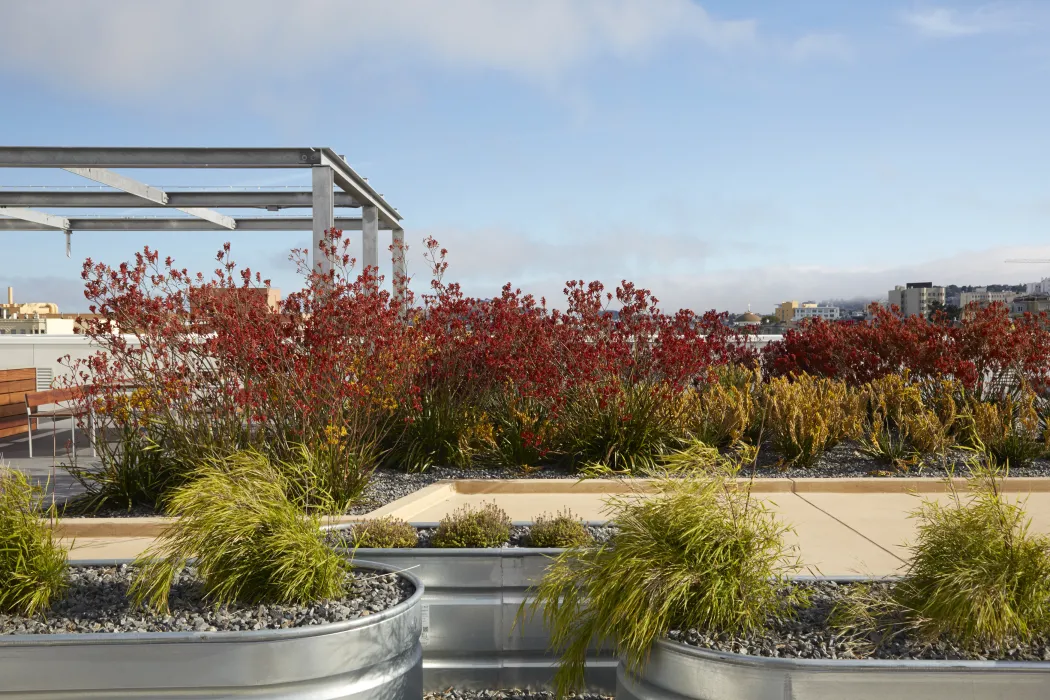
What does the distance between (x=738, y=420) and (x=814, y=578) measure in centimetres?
357

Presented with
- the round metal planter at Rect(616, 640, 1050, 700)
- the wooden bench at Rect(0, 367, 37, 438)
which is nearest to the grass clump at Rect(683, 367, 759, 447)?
the round metal planter at Rect(616, 640, 1050, 700)

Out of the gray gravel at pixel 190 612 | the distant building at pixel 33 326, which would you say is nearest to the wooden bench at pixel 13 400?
the distant building at pixel 33 326

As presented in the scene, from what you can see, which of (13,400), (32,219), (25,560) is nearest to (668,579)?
(25,560)

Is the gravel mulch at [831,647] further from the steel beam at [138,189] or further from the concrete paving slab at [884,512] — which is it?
the steel beam at [138,189]

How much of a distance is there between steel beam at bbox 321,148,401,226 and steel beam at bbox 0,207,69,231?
5386mm

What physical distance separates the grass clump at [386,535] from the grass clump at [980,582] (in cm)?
195

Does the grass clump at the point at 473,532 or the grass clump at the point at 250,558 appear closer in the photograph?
the grass clump at the point at 250,558

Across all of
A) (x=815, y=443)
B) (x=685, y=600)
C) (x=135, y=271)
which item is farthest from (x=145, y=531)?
(x=815, y=443)

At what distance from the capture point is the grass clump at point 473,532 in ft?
11.9

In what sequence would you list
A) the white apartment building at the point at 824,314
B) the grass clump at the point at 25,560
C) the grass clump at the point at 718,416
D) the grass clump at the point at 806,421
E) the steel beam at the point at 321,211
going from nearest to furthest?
the grass clump at the point at 25,560 < the grass clump at the point at 806,421 < the grass clump at the point at 718,416 < the steel beam at the point at 321,211 < the white apartment building at the point at 824,314

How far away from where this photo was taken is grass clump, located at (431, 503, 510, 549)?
3627 mm

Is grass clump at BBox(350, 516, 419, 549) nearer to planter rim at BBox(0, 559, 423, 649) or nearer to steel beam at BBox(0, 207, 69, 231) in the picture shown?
planter rim at BBox(0, 559, 423, 649)

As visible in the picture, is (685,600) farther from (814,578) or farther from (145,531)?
(145,531)

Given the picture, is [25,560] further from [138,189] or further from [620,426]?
[138,189]
